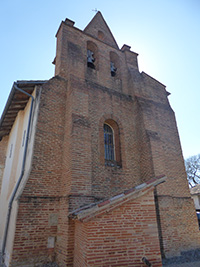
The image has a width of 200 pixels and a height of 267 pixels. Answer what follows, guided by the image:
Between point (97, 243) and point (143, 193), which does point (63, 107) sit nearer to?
point (143, 193)

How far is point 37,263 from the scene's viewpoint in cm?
545

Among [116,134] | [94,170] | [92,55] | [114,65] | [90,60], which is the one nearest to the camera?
[94,170]

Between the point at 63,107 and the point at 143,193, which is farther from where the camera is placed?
the point at 63,107

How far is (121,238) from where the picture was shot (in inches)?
177

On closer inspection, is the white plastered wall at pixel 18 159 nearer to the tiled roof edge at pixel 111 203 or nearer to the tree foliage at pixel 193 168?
the tiled roof edge at pixel 111 203

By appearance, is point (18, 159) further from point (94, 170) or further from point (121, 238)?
point (121, 238)

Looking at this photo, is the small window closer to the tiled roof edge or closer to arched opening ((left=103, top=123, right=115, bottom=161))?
arched opening ((left=103, top=123, right=115, bottom=161))

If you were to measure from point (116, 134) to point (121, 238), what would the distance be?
4975 millimetres

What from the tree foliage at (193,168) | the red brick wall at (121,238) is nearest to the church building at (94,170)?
the red brick wall at (121,238)

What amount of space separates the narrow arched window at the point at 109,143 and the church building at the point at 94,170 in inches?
1.9

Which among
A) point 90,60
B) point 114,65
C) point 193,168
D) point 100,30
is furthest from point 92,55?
point 193,168

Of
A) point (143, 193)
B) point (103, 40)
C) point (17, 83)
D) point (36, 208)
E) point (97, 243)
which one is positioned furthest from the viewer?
point (103, 40)

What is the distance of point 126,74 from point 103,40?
320 cm

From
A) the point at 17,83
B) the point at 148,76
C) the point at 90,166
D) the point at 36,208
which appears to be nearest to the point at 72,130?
the point at 90,166
